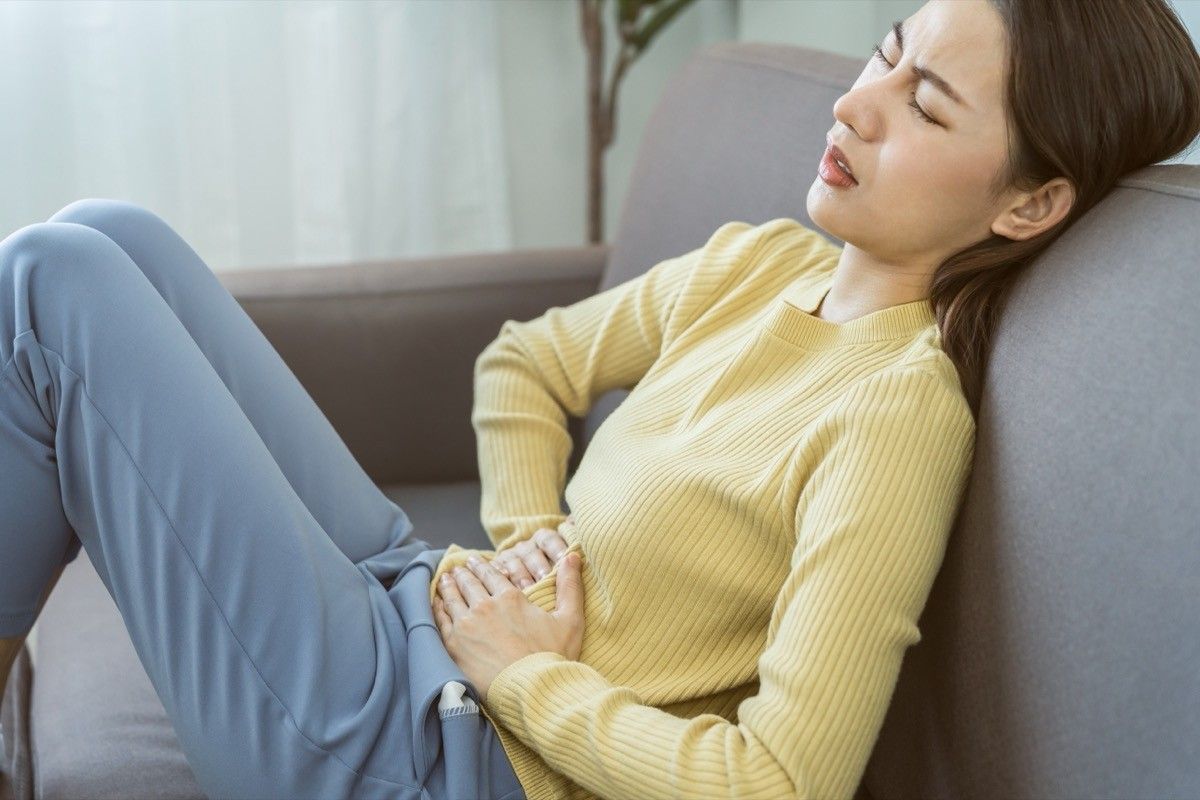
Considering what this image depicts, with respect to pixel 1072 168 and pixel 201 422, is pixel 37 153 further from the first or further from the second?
pixel 1072 168

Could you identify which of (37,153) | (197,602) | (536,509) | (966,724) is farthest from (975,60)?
(37,153)

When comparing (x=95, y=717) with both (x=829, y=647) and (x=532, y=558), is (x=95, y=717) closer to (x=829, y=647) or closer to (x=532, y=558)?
(x=532, y=558)

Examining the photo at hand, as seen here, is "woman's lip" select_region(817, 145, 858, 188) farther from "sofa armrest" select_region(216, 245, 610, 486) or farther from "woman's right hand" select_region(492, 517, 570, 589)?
"sofa armrest" select_region(216, 245, 610, 486)

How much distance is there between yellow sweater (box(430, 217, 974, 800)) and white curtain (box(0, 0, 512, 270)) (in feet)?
3.93

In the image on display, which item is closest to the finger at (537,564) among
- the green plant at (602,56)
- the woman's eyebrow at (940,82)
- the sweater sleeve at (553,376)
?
the sweater sleeve at (553,376)

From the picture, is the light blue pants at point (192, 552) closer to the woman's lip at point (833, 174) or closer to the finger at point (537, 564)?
the finger at point (537, 564)

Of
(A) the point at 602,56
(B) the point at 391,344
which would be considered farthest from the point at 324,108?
(B) the point at 391,344

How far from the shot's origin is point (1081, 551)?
0.81 metres

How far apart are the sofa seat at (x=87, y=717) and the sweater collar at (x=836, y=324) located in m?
0.53

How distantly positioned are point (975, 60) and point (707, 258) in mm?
393

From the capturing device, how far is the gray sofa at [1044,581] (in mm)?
746

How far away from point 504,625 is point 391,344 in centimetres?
69

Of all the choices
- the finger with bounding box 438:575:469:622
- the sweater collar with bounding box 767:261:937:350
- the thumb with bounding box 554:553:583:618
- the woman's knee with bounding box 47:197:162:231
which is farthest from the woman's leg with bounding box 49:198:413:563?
the sweater collar with bounding box 767:261:937:350

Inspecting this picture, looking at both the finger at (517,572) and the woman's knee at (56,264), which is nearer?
the woman's knee at (56,264)
